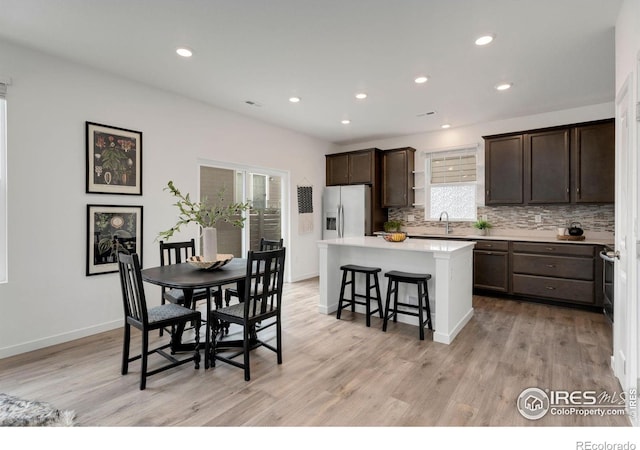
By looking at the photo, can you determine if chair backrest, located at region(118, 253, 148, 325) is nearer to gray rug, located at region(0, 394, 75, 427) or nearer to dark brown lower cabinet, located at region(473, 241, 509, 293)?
gray rug, located at region(0, 394, 75, 427)

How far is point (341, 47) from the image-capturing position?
2947 mm

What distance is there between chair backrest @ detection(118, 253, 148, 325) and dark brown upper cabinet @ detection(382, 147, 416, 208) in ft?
15.5

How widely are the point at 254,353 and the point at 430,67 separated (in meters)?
3.29

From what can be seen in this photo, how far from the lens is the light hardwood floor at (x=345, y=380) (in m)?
2.00

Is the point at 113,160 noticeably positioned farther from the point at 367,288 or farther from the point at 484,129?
the point at 484,129

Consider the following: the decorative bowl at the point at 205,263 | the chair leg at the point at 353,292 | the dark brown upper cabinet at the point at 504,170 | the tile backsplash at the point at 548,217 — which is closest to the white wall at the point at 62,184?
the decorative bowl at the point at 205,263

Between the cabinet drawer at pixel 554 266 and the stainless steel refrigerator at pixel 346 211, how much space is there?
241 centimetres

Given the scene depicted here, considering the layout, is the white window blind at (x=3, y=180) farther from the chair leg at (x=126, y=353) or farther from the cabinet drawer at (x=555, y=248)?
the cabinet drawer at (x=555, y=248)

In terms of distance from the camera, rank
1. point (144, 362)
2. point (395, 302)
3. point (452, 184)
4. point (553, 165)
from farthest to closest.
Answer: point (452, 184) → point (553, 165) → point (395, 302) → point (144, 362)

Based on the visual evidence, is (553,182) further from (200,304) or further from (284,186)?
(200,304)

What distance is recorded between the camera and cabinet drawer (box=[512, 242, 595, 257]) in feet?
13.6

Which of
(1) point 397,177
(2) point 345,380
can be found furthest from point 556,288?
(2) point 345,380

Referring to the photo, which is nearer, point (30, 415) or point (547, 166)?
point (30, 415)

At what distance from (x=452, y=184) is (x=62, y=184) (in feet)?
18.1
